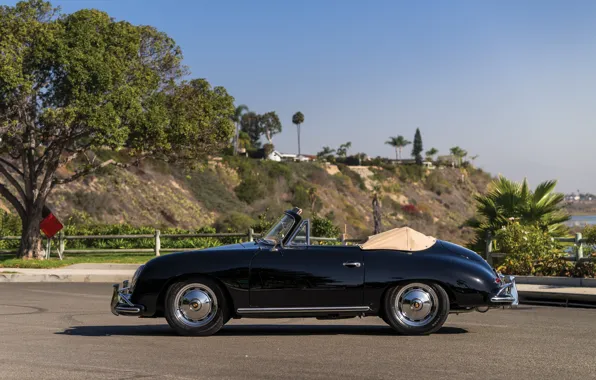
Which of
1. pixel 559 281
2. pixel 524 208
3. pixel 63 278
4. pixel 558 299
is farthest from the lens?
pixel 524 208

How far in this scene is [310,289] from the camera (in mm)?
9102

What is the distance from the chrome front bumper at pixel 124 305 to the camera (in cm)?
920

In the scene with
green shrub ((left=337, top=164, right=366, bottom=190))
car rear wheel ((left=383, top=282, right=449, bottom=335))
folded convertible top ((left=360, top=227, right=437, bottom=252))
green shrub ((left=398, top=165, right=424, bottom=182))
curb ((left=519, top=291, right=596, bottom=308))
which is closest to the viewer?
car rear wheel ((left=383, top=282, right=449, bottom=335))

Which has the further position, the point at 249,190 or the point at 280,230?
the point at 249,190

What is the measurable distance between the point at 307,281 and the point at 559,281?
9889mm

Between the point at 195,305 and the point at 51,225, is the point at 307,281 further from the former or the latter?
the point at 51,225

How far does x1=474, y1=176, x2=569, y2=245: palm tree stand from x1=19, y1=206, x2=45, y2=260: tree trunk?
15.0 m

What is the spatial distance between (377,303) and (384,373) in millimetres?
2284

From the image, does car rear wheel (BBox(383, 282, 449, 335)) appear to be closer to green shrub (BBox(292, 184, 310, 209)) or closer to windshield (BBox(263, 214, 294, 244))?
windshield (BBox(263, 214, 294, 244))

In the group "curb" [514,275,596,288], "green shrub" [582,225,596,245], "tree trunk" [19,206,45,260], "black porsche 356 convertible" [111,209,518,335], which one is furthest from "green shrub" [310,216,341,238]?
"black porsche 356 convertible" [111,209,518,335]

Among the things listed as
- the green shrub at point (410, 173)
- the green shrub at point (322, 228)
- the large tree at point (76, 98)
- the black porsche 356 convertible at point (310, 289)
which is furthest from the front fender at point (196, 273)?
the green shrub at point (410, 173)

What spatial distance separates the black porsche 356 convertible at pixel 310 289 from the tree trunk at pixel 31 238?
20.3 metres

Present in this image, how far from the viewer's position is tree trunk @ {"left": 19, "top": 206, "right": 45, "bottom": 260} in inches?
1109

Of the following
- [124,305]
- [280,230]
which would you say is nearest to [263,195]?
[280,230]
